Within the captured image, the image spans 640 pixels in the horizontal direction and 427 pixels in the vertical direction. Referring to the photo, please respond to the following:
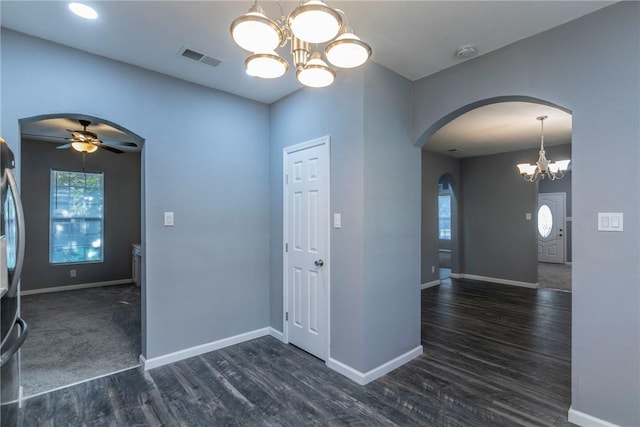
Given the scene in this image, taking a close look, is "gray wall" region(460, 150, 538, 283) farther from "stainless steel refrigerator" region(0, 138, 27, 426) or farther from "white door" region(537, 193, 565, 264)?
"stainless steel refrigerator" region(0, 138, 27, 426)

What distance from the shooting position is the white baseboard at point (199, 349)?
287 centimetres

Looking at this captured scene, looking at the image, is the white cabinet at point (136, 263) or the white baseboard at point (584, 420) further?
the white cabinet at point (136, 263)

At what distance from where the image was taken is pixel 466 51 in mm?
2516

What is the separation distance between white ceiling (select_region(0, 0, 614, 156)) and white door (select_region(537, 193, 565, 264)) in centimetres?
791

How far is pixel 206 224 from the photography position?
3.22 meters

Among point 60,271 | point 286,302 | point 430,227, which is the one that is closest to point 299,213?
point 286,302

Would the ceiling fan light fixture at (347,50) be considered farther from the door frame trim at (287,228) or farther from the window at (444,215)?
the window at (444,215)

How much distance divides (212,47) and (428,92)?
1962 millimetres

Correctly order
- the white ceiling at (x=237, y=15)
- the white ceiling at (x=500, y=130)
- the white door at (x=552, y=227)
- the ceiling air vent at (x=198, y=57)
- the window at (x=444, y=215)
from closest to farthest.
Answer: the white ceiling at (x=237, y=15) < the ceiling air vent at (x=198, y=57) < the white ceiling at (x=500, y=130) < the white door at (x=552, y=227) < the window at (x=444, y=215)

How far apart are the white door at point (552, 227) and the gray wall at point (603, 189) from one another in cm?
792

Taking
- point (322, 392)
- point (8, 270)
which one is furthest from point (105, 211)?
point (322, 392)

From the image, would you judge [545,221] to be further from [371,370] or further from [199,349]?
[199,349]

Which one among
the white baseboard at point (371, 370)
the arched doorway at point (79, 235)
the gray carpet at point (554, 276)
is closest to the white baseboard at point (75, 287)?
the arched doorway at point (79, 235)

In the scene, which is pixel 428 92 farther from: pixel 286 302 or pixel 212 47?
pixel 286 302
